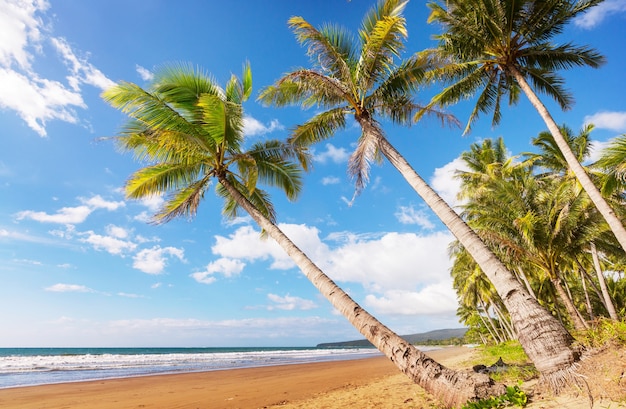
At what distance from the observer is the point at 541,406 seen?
3.56 metres

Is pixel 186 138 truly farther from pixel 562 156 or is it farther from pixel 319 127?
pixel 562 156

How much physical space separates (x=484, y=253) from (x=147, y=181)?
26.2 ft

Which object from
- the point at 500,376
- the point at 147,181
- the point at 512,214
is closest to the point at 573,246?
the point at 512,214

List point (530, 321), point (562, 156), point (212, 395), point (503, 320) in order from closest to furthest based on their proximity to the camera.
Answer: point (530, 321), point (212, 395), point (562, 156), point (503, 320)

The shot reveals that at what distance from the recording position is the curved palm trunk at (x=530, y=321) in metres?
4.05

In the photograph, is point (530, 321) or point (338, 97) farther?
point (338, 97)

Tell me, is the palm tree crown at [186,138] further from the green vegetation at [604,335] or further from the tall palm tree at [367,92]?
the green vegetation at [604,335]

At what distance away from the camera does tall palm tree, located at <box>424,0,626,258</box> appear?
861 cm

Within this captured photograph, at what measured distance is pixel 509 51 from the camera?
9.05 m

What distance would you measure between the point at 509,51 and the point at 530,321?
781 centimetres

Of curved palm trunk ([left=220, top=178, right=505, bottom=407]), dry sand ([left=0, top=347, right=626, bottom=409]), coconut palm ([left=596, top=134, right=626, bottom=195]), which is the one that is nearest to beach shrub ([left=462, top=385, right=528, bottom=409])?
curved palm trunk ([left=220, top=178, right=505, bottom=407])

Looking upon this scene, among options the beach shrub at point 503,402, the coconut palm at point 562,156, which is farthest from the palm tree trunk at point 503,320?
the beach shrub at point 503,402

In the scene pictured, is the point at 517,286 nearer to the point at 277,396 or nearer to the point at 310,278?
the point at 310,278

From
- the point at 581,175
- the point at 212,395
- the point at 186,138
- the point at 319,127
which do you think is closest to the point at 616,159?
the point at 581,175
